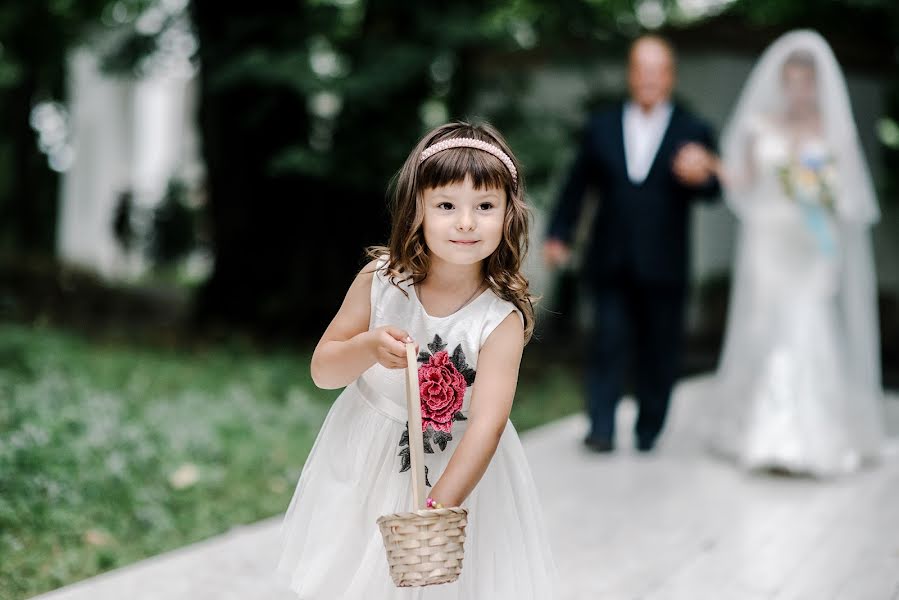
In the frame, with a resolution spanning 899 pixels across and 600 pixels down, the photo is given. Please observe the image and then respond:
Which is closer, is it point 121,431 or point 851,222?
point 121,431

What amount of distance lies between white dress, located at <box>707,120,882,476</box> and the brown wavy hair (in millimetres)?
3368

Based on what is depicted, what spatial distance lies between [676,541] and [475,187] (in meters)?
2.35

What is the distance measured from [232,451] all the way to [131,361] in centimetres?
326

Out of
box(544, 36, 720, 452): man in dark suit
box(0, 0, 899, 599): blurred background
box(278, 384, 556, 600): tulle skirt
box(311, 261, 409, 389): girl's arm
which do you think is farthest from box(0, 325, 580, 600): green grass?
box(311, 261, 409, 389): girl's arm

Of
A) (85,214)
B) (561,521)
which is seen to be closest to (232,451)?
(561,521)

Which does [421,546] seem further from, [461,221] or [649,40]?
[649,40]

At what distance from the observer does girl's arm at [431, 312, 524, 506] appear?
2264mm

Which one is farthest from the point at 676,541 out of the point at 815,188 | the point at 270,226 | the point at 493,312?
the point at 270,226

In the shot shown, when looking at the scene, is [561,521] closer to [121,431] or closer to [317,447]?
[317,447]

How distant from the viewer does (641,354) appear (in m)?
5.93

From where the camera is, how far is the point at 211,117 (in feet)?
34.4

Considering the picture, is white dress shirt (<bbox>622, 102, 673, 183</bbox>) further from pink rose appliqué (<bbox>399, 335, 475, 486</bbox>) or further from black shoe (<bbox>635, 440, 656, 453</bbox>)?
pink rose appliqué (<bbox>399, 335, 475, 486</bbox>)

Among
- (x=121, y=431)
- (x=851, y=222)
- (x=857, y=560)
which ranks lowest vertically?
(x=857, y=560)

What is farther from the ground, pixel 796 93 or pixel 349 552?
pixel 796 93
